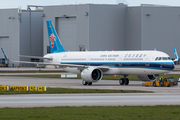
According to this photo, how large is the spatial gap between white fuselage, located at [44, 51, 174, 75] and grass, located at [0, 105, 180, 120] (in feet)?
63.1

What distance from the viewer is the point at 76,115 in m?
16.5

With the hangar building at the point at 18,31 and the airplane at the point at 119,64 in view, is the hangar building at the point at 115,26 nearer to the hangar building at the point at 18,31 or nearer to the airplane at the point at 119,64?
the hangar building at the point at 18,31

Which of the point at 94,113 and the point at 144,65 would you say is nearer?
the point at 94,113

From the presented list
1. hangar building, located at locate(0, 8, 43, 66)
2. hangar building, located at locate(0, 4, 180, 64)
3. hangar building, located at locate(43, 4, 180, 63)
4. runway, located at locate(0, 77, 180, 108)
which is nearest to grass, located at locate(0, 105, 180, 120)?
runway, located at locate(0, 77, 180, 108)

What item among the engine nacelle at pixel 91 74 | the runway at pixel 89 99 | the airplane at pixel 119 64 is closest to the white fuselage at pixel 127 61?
the airplane at pixel 119 64

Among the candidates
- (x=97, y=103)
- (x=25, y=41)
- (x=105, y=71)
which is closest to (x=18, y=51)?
(x=25, y=41)

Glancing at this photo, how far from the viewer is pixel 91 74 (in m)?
40.1

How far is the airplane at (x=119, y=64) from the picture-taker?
3869 centimetres

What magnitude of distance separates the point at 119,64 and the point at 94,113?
24.5 meters

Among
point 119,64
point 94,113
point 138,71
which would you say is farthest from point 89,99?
point 119,64

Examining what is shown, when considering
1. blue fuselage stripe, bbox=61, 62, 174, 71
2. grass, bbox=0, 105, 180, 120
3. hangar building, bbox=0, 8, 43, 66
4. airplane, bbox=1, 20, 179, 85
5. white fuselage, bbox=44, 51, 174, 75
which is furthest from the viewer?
hangar building, bbox=0, 8, 43, 66

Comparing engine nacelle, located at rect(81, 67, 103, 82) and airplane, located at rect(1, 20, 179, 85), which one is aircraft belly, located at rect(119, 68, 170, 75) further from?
engine nacelle, located at rect(81, 67, 103, 82)

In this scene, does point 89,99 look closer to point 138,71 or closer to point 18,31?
point 138,71

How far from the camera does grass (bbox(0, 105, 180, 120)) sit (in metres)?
15.9
